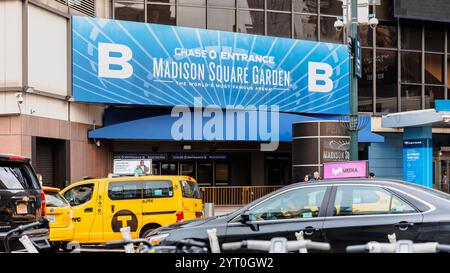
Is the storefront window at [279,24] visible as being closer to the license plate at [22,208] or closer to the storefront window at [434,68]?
the storefront window at [434,68]

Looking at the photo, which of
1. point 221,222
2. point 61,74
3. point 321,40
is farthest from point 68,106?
point 221,222

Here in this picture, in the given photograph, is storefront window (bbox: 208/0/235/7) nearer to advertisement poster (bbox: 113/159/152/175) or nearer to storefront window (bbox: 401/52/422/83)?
storefront window (bbox: 401/52/422/83)

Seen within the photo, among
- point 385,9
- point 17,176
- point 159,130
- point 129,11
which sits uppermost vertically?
point 385,9

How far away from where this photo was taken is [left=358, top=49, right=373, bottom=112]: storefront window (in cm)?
3078

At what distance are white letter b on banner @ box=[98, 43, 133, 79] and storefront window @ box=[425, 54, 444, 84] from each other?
1649cm

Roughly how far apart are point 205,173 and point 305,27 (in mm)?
8610

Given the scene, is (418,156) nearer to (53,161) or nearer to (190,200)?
(190,200)

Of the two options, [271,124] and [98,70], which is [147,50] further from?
[271,124]

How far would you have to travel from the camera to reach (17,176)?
28.2 feet

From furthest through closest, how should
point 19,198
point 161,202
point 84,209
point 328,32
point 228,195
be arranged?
point 328,32, point 228,195, point 161,202, point 84,209, point 19,198

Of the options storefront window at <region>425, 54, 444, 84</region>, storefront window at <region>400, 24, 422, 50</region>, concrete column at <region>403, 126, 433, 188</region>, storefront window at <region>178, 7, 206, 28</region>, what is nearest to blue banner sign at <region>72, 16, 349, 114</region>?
storefront window at <region>178, 7, 206, 28</region>

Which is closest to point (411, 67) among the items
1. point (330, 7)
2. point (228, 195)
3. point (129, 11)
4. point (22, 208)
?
point (330, 7)

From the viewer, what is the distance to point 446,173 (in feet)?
106

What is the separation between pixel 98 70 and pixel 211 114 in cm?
521
